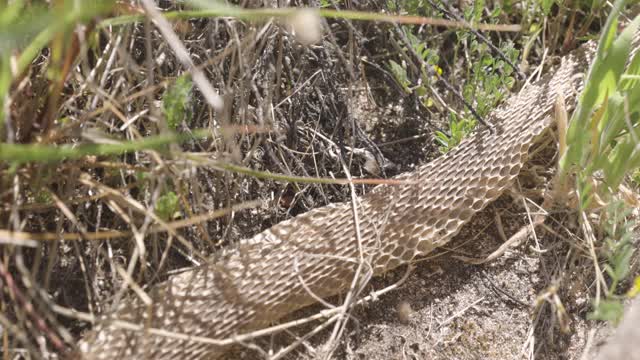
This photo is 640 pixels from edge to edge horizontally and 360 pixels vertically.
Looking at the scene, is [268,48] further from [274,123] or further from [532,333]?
[532,333]

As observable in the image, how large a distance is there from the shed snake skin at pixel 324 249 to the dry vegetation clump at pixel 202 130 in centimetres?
8

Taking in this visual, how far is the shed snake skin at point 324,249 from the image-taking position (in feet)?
5.15

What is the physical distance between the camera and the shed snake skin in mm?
1568

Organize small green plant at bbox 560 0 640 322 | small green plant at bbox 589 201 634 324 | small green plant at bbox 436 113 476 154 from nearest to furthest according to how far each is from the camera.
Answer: small green plant at bbox 589 201 634 324 → small green plant at bbox 560 0 640 322 → small green plant at bbox 436 113 476 154

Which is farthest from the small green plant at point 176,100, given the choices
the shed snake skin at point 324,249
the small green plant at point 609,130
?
the small green plant at point 609,130

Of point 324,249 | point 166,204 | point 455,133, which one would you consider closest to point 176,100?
point 166,204

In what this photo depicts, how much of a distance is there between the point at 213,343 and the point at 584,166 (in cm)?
104

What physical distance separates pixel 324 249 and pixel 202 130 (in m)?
0.45

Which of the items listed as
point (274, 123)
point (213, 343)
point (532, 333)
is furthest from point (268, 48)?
point (532, 333)

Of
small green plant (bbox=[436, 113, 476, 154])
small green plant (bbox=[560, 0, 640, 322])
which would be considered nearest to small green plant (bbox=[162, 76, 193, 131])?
small green plant (bbox=[436, 113, 476, 154])

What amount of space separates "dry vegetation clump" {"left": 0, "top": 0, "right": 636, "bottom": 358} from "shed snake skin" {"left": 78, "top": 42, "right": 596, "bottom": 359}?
0.08 m

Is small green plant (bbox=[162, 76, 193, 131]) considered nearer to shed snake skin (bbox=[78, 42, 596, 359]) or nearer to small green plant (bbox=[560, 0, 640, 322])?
shed snake skin (bbox=[78, 42, 596, 359])

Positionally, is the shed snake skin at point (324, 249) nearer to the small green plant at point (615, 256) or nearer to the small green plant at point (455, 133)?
the small green plant at point (455, 133)

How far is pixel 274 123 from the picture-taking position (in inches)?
72.6
